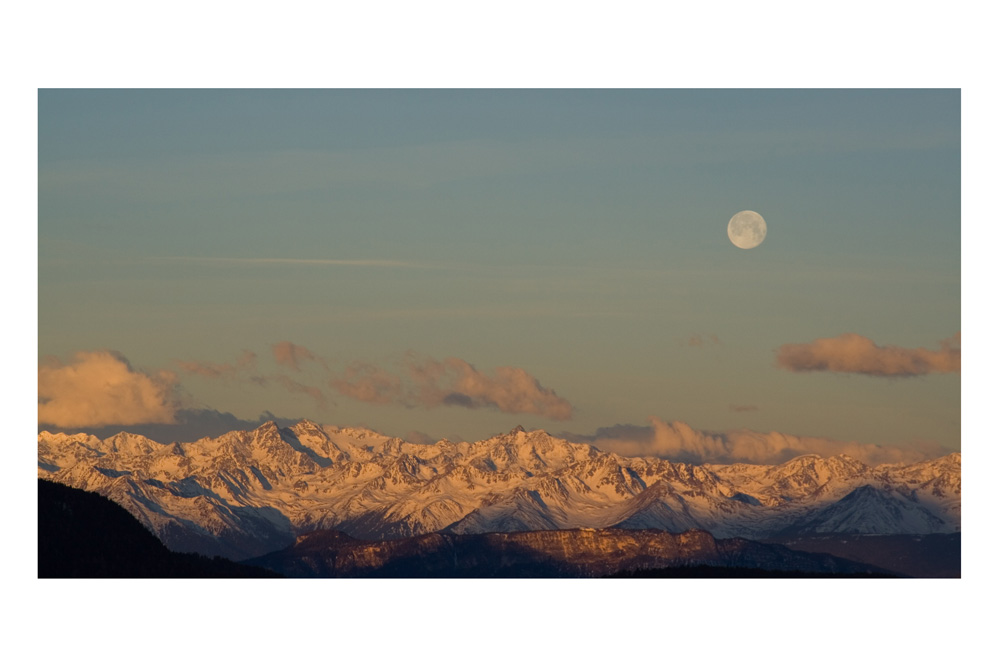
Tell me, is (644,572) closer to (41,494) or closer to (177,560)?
(177,560)

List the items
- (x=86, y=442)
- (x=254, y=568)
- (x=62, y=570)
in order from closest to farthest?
(x=62, y=570) → (x=254, y=568) → (x=86, y=442)

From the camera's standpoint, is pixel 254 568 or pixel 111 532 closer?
pixel 111 532

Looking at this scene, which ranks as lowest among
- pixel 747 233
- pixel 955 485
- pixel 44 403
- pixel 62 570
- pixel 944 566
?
pixel 944 566

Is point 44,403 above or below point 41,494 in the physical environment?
above

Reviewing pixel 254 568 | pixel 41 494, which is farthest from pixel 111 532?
pixel 254 568
